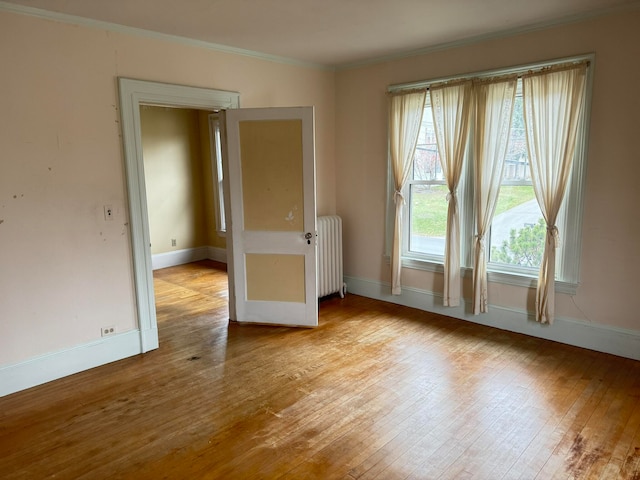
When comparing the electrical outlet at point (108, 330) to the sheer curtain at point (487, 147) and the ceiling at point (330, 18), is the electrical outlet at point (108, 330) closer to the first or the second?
the ceiling at point (330, 18)

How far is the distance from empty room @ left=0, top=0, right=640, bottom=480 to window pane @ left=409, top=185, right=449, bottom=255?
23 millimetres

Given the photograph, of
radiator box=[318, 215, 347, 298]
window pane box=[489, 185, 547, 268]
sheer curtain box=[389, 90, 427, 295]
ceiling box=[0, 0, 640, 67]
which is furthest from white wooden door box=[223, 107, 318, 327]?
window pane box=[489, 185, 547, 268]

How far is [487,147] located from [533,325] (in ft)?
5.55

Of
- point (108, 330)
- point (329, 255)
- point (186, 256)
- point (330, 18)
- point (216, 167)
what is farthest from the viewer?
point (186, 256)

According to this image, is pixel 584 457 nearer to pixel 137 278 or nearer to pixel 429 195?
pixel 429 195

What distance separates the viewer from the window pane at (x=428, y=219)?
14.8ft

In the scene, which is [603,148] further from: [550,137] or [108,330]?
[108,330]

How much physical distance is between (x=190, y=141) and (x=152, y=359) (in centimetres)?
446

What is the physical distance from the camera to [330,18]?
332 cm

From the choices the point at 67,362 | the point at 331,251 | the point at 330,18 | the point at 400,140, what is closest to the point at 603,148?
the point at 400,140

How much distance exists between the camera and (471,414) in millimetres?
2738

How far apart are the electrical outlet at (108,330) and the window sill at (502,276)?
293cm

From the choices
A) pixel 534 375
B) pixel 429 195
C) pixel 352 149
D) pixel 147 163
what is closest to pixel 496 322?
pixel 534 375

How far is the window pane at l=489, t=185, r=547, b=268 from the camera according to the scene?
3893 millimetres
